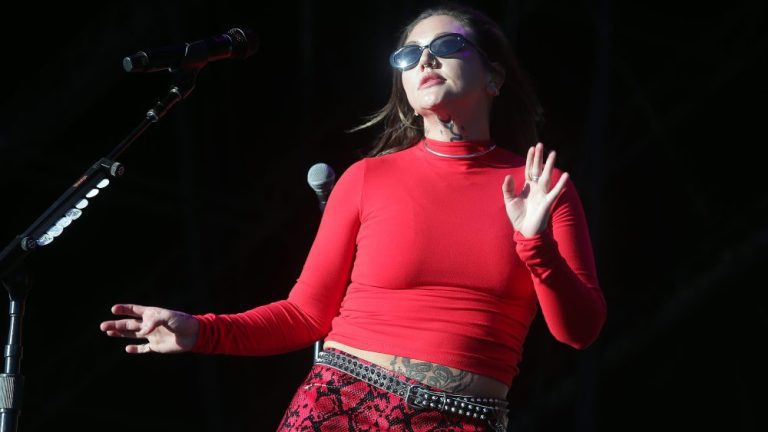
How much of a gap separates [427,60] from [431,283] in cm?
61

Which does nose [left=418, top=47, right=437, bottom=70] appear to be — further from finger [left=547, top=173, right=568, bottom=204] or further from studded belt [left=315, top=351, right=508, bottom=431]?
studded belt [left=315, top=351, right=508, bottom=431]

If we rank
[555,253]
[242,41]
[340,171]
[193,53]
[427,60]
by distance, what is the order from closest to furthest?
[555,253] → [193,53] → [242,41] → [427,60] → [340,171]

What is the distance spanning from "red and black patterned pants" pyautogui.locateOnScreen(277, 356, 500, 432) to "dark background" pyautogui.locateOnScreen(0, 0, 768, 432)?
9.34 feet

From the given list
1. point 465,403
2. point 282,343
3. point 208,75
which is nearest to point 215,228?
point 208,75

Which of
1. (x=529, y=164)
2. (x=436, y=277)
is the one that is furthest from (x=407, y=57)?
(x=436, y=277)

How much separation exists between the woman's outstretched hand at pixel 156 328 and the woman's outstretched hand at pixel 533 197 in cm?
75

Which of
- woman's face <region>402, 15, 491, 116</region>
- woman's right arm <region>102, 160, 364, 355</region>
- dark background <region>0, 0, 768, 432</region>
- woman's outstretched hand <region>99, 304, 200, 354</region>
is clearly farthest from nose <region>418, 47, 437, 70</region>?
dark background <region>0, 0, 768, 432</region>

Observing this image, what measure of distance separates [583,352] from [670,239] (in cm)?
89

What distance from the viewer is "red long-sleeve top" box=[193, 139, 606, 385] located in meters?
2.19

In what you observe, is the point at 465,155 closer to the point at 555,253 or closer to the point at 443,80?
the point at 443,80

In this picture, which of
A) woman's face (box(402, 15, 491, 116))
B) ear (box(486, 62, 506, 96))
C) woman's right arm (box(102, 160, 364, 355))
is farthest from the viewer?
ear (box(486, 62, 506, 96))

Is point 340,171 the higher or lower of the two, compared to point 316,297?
higher

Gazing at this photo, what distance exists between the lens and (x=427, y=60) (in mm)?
2506

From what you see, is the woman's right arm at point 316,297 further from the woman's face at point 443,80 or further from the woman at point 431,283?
the woman's face at point 443,80
